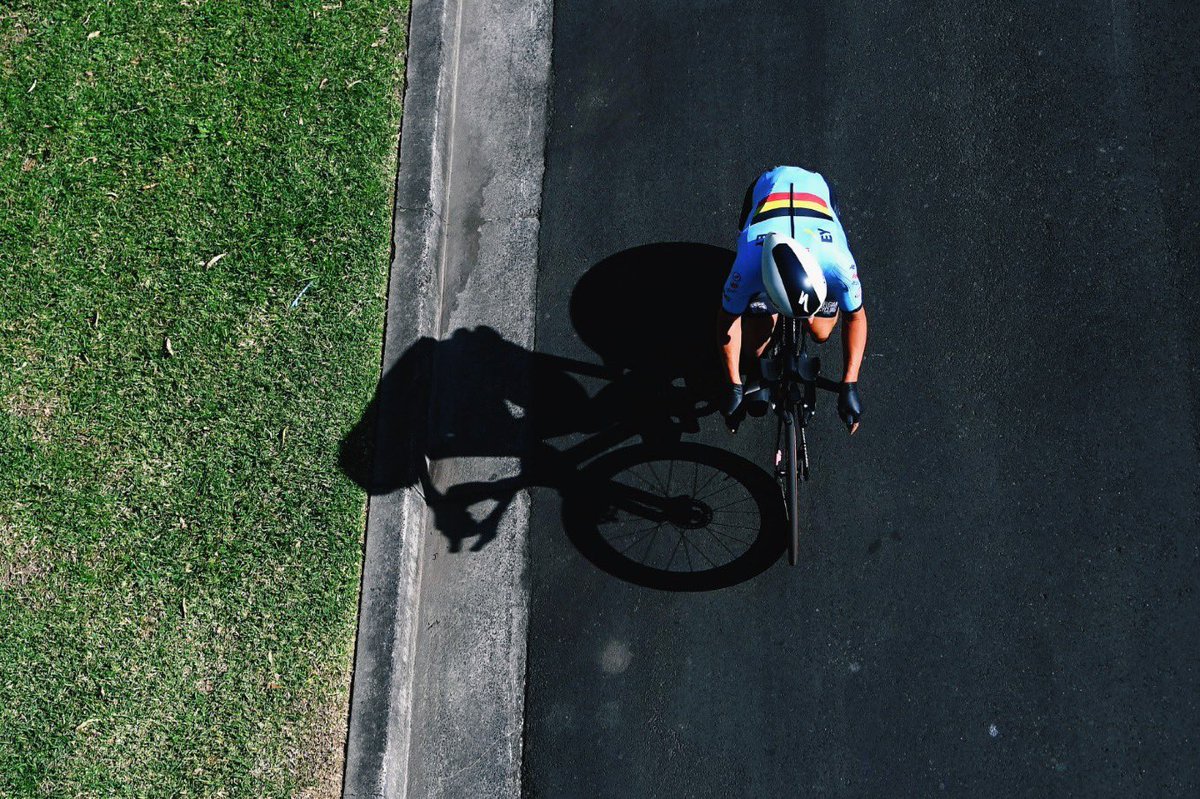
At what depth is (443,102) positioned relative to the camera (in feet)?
24.0

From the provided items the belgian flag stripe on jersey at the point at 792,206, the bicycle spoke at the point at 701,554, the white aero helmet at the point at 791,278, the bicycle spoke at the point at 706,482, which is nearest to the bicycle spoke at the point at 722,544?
the bicycle spoke at the point at 701,554

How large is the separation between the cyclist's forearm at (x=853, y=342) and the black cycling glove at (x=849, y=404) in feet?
0.15

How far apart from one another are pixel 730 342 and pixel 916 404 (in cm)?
127

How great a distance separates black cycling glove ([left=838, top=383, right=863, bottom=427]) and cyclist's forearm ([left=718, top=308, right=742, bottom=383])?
2.08 ft

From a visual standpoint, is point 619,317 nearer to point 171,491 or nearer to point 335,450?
point 335,450

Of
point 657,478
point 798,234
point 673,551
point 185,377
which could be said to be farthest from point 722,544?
point 185,377

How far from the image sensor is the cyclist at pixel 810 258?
5.28m

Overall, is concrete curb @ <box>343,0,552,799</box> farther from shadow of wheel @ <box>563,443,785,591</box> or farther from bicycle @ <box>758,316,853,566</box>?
bicycle @ <box>758,316,853,566</box>

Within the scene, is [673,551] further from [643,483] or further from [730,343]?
[730,343]

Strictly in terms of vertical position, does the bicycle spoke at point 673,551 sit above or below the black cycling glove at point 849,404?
below

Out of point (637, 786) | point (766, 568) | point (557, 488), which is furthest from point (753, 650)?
point (557, 488)

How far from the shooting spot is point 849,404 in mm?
5617

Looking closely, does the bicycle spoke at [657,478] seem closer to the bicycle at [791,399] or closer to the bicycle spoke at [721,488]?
the bicycle spoke at [721,488]

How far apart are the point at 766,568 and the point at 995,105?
11.6 ft
